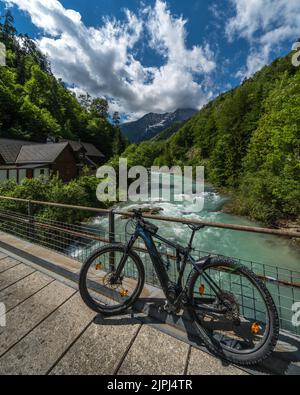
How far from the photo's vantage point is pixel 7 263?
3277 mm

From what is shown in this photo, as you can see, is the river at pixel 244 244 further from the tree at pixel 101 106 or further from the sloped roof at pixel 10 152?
the tree at pixel 101 106

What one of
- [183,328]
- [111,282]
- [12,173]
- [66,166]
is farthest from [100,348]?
[66,166]

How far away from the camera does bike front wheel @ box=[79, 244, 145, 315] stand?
2121 millimetres

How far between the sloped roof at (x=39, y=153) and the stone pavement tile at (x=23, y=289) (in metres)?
20.2

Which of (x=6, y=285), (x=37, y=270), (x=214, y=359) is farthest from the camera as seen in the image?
(x=37, y=270)

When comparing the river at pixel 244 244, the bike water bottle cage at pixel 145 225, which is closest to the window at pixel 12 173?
the river at pixel 244 244

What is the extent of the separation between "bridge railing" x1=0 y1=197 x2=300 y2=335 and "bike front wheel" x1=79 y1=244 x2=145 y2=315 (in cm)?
26

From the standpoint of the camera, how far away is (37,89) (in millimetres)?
42719

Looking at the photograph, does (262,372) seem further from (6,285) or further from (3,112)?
(3,112)

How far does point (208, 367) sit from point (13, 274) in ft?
9.16

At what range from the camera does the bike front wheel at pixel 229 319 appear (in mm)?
1512
